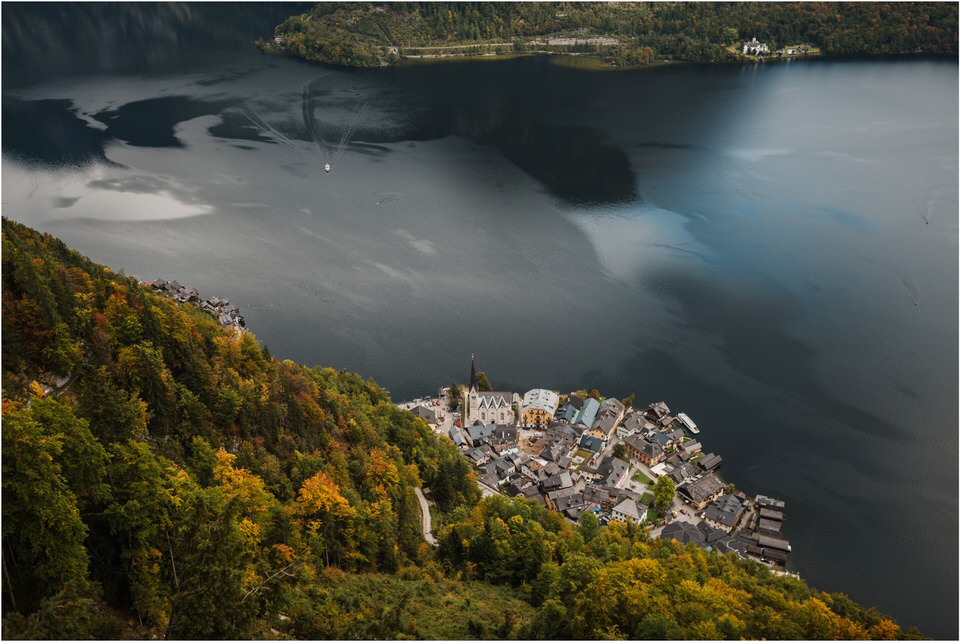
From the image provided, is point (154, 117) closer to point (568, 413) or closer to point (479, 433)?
point (479, 433)

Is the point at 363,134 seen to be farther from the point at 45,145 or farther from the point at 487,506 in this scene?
the point at 487,506

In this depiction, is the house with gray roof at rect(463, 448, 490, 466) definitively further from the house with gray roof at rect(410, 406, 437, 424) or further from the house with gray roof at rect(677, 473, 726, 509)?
the house with gray roof at rect(677, 473, 726, 509)

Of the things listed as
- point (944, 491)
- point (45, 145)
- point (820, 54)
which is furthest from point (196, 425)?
point (820, 54)

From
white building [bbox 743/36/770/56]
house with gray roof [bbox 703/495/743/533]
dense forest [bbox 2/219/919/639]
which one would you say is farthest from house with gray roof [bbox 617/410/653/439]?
white building [bbox 743/36/770/56]

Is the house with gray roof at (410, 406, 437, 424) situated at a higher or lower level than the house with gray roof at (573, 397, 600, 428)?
higher

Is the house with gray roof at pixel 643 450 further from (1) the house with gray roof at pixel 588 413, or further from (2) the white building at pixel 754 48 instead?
(2) the white building at pixel 754 48
